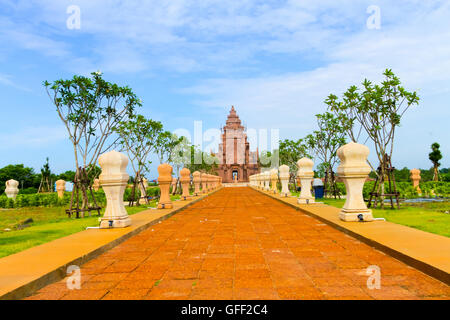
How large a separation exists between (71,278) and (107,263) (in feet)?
2.05

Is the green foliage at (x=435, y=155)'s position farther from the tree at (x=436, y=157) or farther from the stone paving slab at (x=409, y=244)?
the stone paving slab at (x=409, y=244)

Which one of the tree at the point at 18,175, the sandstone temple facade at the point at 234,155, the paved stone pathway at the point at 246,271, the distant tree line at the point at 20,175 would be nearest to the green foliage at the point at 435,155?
the paved stone pathway at the point at 246,271

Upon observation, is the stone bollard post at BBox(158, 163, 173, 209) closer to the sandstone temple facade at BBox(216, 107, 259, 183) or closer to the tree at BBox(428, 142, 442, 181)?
the tree at BBox(428, 142, 442, 181)

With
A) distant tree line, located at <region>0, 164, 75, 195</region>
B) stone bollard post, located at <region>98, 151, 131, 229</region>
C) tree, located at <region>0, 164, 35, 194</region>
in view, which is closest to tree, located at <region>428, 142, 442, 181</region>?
stone bollard post, located at <region>98, 151, 131, 229</region>

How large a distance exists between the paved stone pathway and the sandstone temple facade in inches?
2570

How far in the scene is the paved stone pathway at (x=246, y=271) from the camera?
3.03m

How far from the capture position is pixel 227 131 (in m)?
74.2

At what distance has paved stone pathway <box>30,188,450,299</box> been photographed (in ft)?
9.93

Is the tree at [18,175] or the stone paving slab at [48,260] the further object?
the tree at [18,175]

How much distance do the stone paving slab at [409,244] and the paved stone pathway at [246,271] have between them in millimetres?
101

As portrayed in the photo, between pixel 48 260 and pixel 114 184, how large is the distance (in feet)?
9.18

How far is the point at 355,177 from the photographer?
6793 millimetres

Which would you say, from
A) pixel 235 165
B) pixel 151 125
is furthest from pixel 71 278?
pixel 235 165

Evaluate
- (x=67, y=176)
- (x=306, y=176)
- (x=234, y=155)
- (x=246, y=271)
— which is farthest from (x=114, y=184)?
(x=234, y=155)
